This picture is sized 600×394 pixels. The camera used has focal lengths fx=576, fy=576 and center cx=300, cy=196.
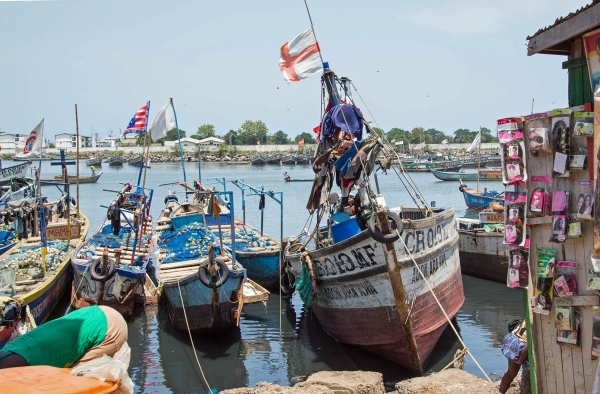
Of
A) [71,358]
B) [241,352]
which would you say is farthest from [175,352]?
[71,358]

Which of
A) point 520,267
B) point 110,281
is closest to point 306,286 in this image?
point 110,281

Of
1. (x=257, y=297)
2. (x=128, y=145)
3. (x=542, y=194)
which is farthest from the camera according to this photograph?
(x=128, y=145)

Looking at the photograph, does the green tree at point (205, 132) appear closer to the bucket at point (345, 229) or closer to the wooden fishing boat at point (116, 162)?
the wooden fishing boat at point (116, 162)

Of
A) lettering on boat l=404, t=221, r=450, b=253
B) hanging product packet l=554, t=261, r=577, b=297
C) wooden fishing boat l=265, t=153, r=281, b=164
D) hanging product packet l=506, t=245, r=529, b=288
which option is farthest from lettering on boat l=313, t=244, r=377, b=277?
wooden fishing boat l=265, t=153, r=281, b=164

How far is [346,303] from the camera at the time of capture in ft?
34.9

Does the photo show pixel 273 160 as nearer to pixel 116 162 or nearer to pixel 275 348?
pixel 116 162

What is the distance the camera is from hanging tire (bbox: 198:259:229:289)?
11.9m

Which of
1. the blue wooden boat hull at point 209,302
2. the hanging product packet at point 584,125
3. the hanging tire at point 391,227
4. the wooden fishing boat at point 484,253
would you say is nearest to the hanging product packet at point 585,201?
the hanging product packet at point 584,125

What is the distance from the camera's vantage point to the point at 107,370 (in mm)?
4617

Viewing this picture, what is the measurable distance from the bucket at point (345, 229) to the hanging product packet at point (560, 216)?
551 centimetres

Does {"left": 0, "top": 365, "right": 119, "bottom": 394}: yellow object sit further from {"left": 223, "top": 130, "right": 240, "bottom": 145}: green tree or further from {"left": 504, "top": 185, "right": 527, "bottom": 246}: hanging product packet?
{"left": 223, "top": 130, "right": 240, "bottom": 145}: green tree

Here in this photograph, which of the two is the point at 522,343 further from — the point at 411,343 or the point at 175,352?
the point at 175,352

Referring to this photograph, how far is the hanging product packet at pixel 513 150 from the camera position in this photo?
534 centimetres

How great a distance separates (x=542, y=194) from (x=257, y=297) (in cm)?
1073
